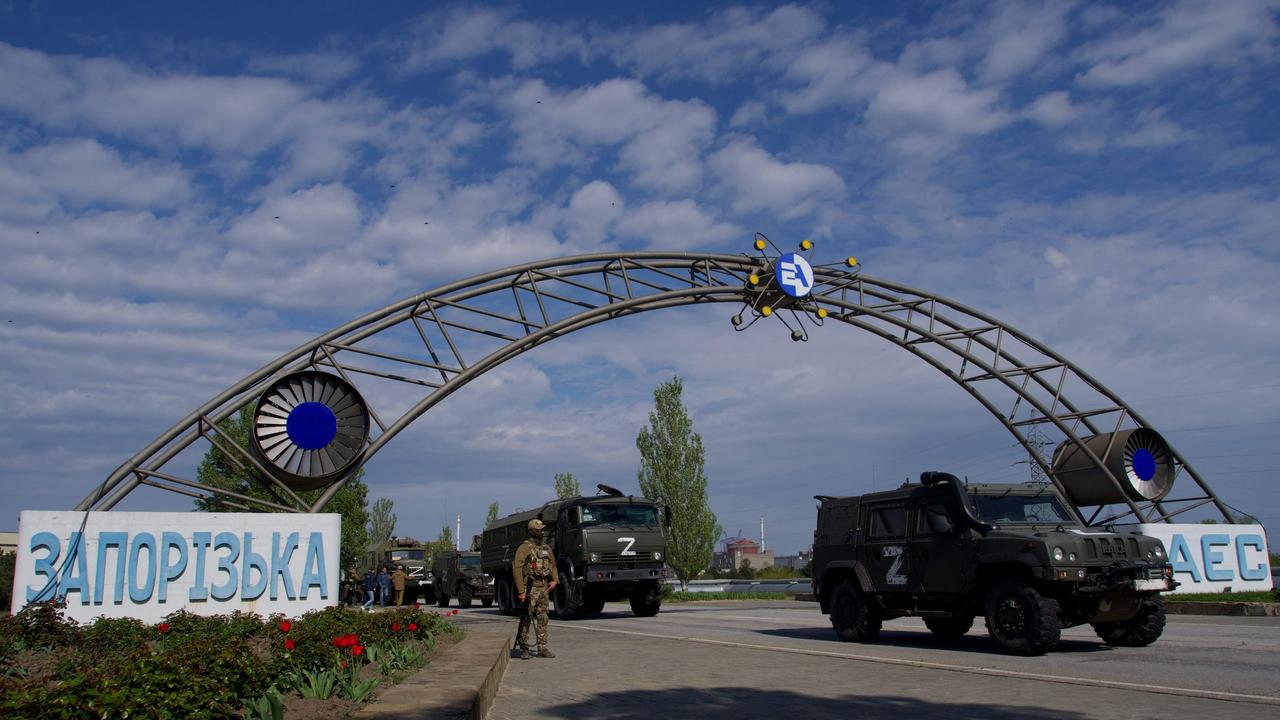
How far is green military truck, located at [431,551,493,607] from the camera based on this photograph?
103ft

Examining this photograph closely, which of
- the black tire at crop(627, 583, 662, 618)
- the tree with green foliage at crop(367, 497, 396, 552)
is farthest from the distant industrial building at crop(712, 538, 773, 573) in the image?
the black tire at crop(627, 583, 662, 618)

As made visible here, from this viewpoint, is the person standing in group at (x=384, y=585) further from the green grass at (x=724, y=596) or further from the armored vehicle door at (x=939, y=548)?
the armored vehicle door at (x=939, y=548)

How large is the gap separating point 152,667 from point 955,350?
82.5 ft

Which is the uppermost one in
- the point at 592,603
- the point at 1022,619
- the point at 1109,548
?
the point at 1109,548

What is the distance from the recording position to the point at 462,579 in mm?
31938

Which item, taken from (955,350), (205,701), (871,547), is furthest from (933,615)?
(955,350)

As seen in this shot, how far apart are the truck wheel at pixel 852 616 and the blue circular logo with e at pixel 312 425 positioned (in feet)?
35.2

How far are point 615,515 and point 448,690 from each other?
14.2m

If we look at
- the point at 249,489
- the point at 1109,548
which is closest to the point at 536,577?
the point at 1109,548

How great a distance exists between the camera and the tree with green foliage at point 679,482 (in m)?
44.0

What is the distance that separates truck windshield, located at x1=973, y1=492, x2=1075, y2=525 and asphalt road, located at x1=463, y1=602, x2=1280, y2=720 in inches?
63.7

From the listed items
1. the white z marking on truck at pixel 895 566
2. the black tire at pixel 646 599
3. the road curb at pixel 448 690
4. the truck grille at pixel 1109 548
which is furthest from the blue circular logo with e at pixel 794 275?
the road curb at pixel 448 690

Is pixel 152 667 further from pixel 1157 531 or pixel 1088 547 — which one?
pixel 1157 531

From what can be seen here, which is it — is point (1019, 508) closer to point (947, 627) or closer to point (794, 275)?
point (947, 627)
